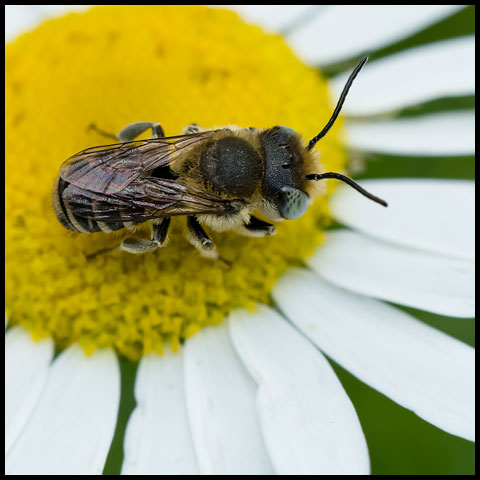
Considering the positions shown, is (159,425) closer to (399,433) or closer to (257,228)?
(257,228)

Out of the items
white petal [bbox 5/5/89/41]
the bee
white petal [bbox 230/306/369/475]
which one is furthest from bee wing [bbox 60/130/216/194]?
white petal [bbox 5/5/89/41]

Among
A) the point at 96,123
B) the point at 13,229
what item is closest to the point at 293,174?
the point at 96,123

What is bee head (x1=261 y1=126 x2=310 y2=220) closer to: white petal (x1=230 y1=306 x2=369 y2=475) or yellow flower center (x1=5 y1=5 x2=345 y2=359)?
yellow flower center (x1=5 y1=5 x2=345 y2=359)

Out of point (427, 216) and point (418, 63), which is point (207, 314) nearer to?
point (427, 216)

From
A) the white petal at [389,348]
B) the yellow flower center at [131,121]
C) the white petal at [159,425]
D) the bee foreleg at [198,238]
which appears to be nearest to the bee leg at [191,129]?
the yellow flower center at [131,121]

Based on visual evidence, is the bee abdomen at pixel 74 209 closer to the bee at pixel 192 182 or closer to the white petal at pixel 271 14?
the bee at pixel 192 182

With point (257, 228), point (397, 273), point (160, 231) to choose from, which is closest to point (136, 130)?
point (160, 231)
